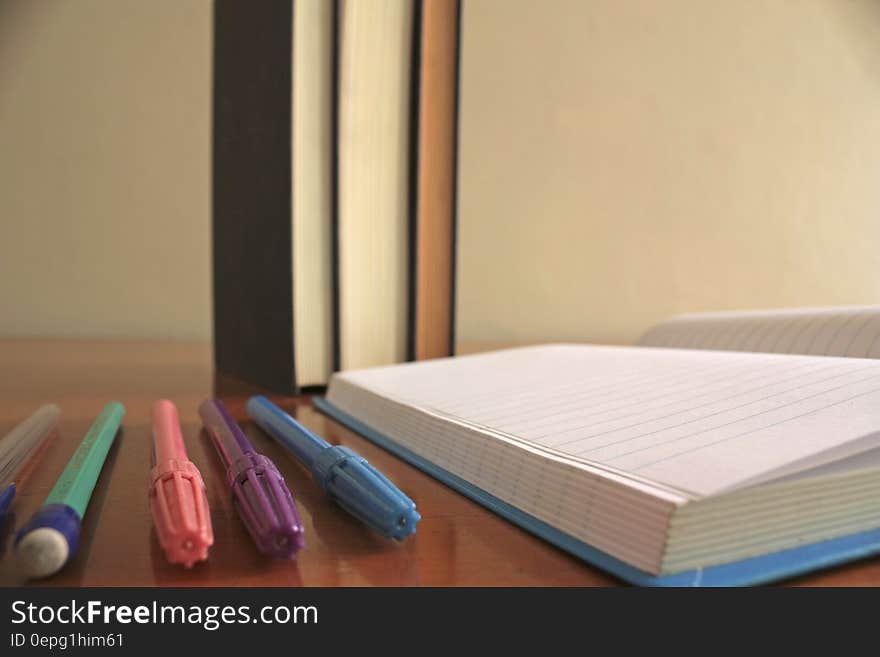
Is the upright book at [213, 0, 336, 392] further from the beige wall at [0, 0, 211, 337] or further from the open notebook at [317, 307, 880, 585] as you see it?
the beige wall at [0, 0, 211, 337]

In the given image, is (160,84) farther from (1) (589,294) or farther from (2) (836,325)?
(2) (836,325)

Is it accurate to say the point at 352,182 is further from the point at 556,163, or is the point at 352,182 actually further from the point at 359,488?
the point at 556,163

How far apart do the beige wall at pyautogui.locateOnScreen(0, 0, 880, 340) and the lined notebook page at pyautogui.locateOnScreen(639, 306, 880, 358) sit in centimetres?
74

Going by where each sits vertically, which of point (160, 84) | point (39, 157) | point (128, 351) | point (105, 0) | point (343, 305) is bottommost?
point (128, 351)

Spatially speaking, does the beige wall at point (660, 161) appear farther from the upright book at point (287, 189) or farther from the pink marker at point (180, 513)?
the pink marker at point (180, 513)

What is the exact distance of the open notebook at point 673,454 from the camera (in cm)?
16

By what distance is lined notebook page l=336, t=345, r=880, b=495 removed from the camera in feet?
0.58

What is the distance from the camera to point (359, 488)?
20 cm

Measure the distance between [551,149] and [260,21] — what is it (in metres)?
0.90

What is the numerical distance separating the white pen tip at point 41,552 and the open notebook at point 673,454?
0.11m

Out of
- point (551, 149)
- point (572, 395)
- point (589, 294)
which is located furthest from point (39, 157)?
point (572, 395)

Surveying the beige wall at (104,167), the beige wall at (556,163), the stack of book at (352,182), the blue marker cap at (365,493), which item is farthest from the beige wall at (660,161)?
the blue marker cap at (365,493)

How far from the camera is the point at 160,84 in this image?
1.11 metres
